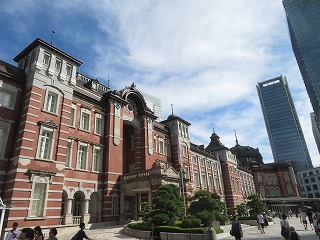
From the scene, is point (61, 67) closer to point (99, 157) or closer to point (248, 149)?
point (99, 157)

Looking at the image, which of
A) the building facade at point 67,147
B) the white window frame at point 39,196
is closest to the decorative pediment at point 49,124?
the building facade at point 67,147

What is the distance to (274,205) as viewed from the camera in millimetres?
61062

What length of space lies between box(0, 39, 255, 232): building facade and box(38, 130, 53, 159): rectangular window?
78mm

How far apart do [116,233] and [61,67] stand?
15.1 m

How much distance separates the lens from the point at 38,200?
17.0 m

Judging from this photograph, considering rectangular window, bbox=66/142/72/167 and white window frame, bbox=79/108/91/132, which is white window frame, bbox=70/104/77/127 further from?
rectangular window, bbox=66/142/72/167

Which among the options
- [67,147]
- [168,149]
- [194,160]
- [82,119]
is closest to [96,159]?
[67,147]

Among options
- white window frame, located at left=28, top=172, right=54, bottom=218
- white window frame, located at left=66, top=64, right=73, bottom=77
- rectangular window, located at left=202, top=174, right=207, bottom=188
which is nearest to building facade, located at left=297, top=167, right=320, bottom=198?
rectangular window, located at left=202, top=174, right=207, bottom=188

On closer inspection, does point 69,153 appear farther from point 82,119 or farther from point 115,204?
point 115,204

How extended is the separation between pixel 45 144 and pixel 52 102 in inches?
151

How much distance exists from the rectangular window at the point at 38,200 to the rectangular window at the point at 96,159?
593 centimetres

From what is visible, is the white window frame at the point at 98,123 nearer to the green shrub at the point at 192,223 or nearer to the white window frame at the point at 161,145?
the white window frame at the point at 161,145

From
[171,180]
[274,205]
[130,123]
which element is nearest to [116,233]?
[171,180]

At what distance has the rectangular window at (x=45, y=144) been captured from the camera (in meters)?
18.2
